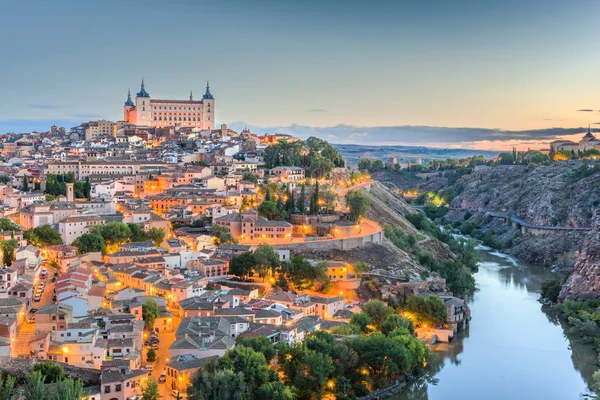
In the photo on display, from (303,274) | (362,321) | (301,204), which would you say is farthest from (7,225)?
(362,321)

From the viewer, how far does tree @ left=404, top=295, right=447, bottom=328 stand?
24.2 m

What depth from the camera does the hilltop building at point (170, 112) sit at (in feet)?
194

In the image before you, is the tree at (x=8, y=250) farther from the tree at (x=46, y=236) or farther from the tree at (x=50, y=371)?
the tree at (x=50, y=371)

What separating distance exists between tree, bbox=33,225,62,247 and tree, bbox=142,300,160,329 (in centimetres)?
746

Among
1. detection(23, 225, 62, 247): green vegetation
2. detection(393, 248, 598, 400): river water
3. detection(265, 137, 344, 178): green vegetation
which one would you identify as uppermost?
detection(265, 137, 344, 178): green vegetation

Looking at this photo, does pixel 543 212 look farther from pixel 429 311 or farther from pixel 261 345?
pixel 261 345

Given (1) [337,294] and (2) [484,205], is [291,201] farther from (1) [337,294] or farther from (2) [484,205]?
(2) [484,205]

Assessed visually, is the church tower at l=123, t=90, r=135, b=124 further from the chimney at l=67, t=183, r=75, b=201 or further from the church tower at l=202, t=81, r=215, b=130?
the chimney at l=67, t=183, r=75, b=201

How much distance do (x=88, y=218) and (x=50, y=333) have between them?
1072 cm

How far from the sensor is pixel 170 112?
198 feet

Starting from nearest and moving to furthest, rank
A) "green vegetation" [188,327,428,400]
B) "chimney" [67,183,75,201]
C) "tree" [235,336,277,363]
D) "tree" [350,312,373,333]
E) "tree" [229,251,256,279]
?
1. "green vegetation" [188,327,428,400]
2. "tree" [235,336,277,363]
3. "tree" [350,312,373,333]
4. "tree" [229,251,256,279]
5. "chimney" [67,183,75,201]

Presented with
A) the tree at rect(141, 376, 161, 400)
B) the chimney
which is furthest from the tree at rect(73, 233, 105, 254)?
the tree at rect(141, 376, 161, 400)

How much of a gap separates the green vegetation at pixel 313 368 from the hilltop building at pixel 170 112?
43.7m

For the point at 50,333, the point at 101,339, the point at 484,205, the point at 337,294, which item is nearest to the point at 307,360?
the point at 101,339
